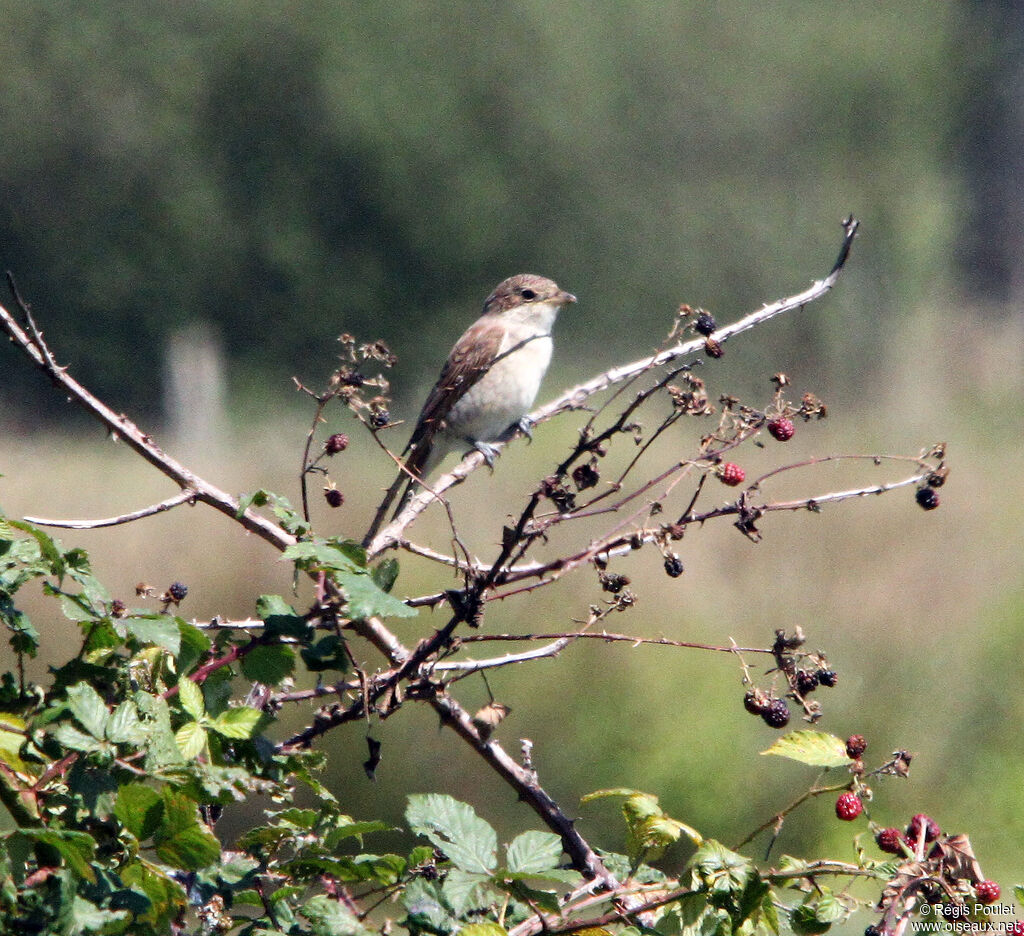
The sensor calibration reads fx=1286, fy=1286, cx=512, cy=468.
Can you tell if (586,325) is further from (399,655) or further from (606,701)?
(399,655)

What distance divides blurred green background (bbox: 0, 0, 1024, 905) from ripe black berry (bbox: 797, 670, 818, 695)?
226 inches

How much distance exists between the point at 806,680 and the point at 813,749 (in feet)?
0.42

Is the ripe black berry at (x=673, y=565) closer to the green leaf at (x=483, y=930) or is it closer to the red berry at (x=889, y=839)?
the red berry at (x=889, y=839)

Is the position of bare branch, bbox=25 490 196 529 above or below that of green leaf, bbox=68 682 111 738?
above

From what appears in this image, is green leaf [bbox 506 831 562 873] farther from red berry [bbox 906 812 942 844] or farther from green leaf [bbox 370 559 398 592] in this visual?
red berry [bbox 906 812 942 844]

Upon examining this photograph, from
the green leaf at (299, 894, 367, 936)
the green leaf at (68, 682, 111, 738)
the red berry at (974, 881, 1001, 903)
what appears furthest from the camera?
the red berry at (974, 881, 1001, 903)

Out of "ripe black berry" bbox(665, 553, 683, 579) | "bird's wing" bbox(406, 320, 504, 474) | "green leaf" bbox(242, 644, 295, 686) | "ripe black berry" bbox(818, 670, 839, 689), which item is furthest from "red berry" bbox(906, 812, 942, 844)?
"bird's wing" bbox(406, 320, 504, 474)

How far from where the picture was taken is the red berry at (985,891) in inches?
69.3

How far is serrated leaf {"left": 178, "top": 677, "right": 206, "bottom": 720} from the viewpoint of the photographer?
159cm

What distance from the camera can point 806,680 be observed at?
6.40 ft

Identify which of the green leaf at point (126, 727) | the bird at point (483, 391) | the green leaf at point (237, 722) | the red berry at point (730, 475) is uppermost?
the bird at point (483, 391)

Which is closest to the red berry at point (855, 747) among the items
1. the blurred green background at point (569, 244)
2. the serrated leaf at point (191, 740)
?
the serrated leaf at point (191, 740)

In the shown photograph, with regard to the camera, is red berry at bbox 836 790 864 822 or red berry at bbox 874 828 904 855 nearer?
red berry at bbox 874 828 904 855

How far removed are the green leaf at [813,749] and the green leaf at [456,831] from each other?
1.44ft
